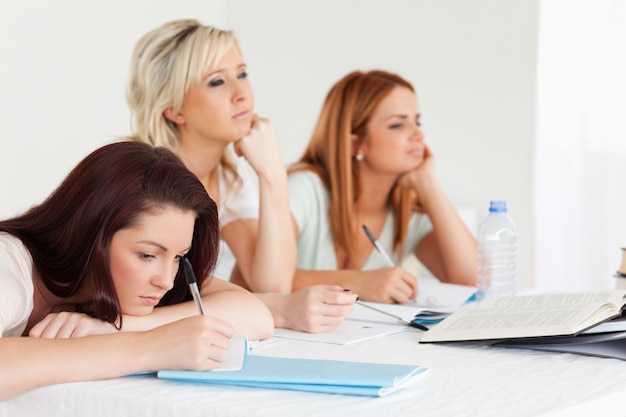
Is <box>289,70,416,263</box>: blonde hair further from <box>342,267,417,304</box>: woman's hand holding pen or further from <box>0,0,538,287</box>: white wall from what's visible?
<box>0,0,538,287</box>: white wall

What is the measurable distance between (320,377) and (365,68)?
279 cm

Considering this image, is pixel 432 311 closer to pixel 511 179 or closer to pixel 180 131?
pixel 180 131

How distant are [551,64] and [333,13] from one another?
0.94 metres

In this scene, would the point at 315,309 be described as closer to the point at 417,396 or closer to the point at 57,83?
the point at 417,396

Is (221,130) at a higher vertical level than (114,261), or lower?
higher

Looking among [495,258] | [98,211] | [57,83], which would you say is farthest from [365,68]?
[98,211]

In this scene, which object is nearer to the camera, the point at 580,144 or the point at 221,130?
the point at 221,130

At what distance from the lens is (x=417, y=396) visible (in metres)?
0.98

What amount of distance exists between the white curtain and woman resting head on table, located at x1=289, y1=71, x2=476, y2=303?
1.16 m

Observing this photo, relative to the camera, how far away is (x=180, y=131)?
84.0 inches

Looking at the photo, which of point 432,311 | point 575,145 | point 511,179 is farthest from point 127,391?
point 575,145

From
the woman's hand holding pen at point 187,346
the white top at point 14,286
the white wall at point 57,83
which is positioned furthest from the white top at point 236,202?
the white wall at point 57,83

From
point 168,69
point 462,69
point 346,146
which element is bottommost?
point 346,146

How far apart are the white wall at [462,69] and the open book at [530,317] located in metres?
1.90
